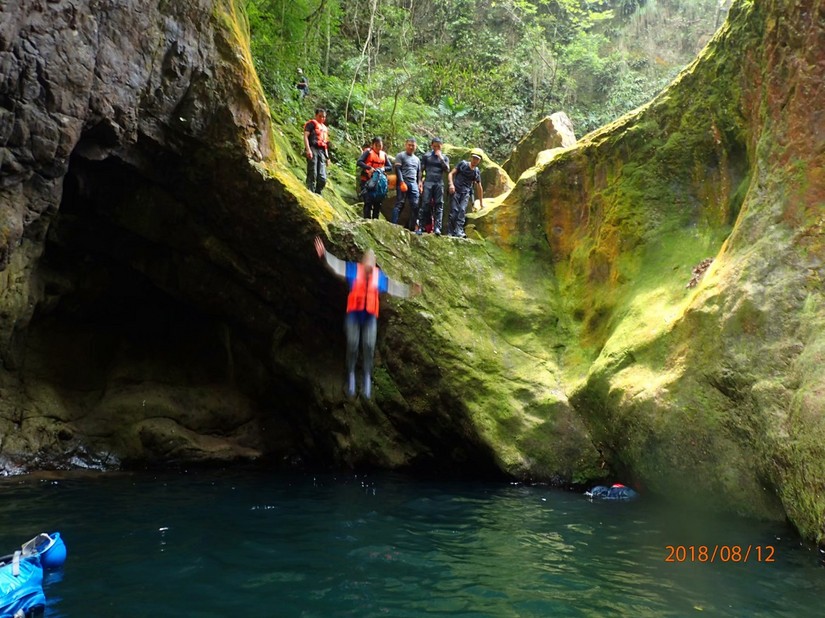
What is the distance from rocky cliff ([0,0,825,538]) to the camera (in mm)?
7961

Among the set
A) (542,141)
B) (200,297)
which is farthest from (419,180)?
(542,141)

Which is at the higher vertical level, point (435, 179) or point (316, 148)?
point (316, 148)

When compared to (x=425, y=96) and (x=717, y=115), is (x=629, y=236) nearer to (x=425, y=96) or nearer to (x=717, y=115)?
(x=717, y=115)

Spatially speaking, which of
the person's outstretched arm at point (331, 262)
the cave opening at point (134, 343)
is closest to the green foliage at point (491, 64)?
the cave opening at point (134, 343)

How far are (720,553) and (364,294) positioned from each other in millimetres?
5639

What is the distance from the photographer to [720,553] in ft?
21.4

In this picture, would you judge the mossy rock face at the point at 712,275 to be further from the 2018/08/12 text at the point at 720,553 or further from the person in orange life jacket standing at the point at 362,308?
the person in orange life jacket standing at the point at 362,308

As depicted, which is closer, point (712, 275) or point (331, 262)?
point (712, 275)

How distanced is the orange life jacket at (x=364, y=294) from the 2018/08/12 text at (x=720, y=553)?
505 centimetres

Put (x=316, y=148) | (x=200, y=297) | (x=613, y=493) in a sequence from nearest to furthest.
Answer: (x=613, y=493), (x=316, y=148), (x=200, y=297)

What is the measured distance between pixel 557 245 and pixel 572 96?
17.5 meters

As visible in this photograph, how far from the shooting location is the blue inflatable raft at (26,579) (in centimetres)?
455

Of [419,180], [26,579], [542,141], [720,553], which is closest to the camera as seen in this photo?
[26,579]

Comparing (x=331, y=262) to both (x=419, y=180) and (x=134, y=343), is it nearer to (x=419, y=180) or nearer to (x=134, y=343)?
(x=419, y=180)
